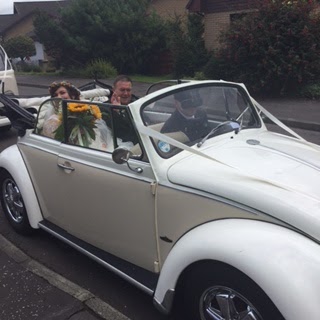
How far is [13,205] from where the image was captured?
13.5ft

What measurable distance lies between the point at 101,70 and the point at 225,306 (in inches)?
672

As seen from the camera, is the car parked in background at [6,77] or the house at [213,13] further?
the house at [213,13]

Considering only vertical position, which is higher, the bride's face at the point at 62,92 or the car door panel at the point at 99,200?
the bride's face at the point at 62,92

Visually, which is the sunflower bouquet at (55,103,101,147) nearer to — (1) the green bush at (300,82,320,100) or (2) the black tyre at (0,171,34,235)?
(2) the black tyre at (0,171,34,235)

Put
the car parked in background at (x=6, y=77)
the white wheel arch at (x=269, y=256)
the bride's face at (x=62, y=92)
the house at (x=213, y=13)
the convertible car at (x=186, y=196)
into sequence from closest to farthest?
the white wheel arch at (x=269, y=256) → the convertible car at (x=186, y=196) → the bride's face at (x=62, y=92) → the car parked in background at (x=6, y=77) → the house at (x=213, y=13)

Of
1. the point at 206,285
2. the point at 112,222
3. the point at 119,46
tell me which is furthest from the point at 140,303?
the point at 119,46

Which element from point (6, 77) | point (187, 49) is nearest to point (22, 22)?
point (187, 49)

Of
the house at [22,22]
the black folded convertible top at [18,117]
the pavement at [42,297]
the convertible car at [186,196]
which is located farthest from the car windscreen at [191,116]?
the house at [22,22]

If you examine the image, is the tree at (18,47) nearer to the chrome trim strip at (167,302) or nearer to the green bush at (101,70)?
the green bush at (101,70)

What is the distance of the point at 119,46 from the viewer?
62.4 ft

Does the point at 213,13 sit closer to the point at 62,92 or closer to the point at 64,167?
the point at 62,92

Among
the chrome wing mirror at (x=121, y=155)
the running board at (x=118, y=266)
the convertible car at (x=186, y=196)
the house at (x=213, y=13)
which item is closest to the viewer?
the convertible car at (x=186, y=196)

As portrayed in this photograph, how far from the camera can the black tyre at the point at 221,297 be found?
2.07 meters

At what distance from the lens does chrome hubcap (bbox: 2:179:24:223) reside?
399 centimetres
